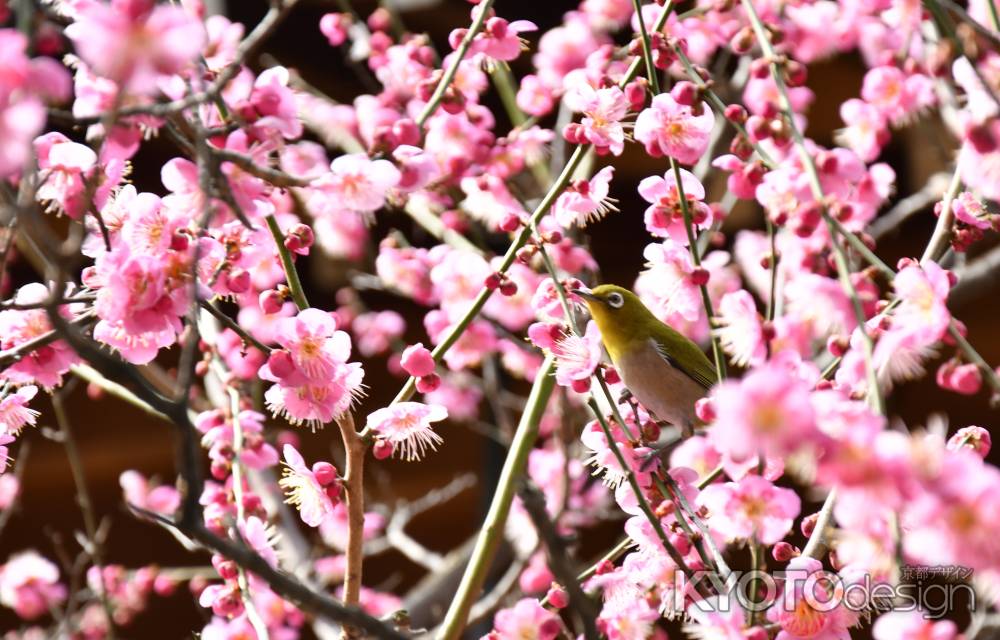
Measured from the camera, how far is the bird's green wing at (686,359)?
1.81 meters

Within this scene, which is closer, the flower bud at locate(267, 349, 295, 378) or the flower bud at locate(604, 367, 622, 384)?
the flower bud at locate(267, 349, 295, 378)

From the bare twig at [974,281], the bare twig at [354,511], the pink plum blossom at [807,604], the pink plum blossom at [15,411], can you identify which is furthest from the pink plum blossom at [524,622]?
the bare twig at [974,281]

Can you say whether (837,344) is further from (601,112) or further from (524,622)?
(524,622)

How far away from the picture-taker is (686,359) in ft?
5.97

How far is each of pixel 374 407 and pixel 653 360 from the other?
1.98m

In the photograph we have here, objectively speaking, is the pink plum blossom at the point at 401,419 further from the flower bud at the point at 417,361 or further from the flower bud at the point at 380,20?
the flower bud at the point at 380,20

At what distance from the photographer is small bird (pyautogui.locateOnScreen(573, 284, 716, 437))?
5.88 feet

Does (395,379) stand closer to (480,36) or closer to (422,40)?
(422,40)

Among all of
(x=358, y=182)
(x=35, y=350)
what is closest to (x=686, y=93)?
(x=358, y=182)

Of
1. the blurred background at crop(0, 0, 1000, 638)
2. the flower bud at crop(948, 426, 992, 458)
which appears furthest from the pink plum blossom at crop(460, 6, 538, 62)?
the blurred background at crop(0, 0, 1000, 638)

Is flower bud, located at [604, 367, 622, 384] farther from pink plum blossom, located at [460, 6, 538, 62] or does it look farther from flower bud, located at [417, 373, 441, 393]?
pink plum blossom, located at [460, 6, 538, 62]

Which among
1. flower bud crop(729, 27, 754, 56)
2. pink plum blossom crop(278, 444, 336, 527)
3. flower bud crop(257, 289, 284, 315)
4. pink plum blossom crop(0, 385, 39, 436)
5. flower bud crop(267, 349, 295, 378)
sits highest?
flower bud crop(729, 27, 754, 56)

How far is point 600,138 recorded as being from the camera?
1.38 m

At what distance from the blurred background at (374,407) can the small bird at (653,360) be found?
5.15 feet
